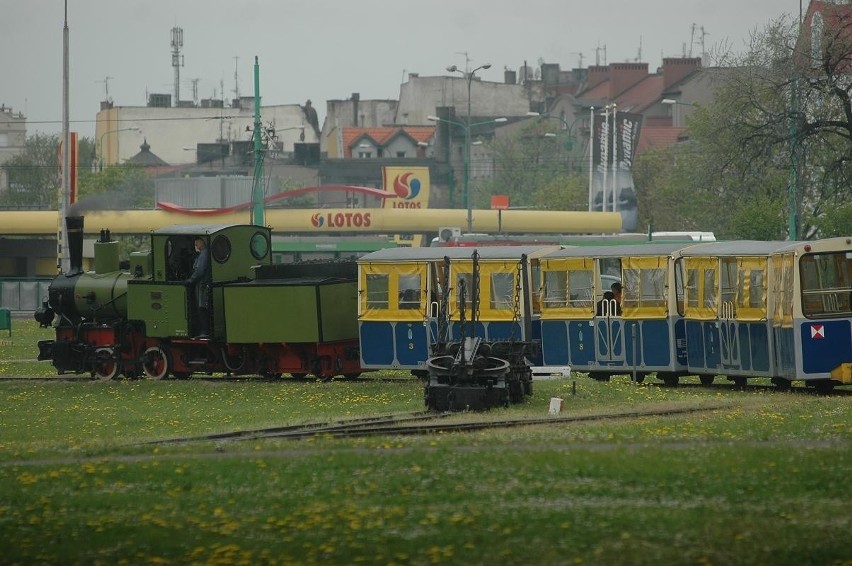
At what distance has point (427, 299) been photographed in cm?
3047

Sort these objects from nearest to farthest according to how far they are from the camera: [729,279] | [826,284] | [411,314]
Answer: [826,284]
[729,279]
[411,314]

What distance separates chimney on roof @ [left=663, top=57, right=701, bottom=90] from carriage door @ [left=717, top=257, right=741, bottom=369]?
298 ft

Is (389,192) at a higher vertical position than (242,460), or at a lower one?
higher

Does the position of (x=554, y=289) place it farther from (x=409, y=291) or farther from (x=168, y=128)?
(x=168, y=128)

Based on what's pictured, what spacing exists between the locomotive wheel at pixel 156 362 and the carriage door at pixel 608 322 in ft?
35.7

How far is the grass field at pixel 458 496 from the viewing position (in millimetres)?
11547

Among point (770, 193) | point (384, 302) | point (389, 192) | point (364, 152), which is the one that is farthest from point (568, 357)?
point (364, 152)

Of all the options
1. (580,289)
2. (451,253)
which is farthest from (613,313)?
(451,253)

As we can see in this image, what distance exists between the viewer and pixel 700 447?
1652 centimetres

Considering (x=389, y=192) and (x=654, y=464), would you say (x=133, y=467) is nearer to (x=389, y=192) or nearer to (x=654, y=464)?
(x=654, y=464)

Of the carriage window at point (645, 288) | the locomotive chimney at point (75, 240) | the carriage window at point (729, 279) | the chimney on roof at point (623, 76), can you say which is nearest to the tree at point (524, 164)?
the chimney on roof at point (623, 76)

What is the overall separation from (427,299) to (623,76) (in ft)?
325

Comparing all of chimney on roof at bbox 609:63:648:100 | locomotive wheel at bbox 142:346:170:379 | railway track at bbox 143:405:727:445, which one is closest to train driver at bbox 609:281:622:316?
railway track at bbox 143:405:727:445

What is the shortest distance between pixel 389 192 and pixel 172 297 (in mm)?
57476
